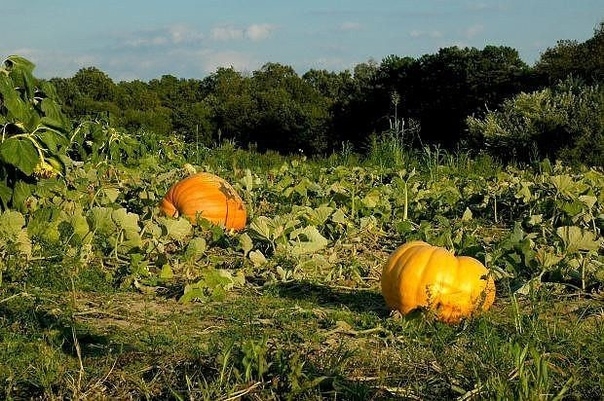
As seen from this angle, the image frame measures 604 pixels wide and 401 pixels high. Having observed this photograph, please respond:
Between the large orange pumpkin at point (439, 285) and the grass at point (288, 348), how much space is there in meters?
0.09

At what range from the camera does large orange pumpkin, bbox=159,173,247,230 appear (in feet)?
18.6

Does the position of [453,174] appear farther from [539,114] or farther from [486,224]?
[539,114]

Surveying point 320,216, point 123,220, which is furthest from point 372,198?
point 123,220

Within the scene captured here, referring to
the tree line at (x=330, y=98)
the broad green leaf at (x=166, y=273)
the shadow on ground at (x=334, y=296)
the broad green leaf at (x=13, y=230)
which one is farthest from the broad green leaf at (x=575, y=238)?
the tree line at (x=330, y=98)

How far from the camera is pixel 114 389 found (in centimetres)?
254

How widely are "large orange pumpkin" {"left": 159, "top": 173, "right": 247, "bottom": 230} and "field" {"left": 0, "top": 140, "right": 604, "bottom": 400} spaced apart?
19cm

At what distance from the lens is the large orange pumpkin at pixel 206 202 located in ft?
18.6

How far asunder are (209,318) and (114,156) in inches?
222

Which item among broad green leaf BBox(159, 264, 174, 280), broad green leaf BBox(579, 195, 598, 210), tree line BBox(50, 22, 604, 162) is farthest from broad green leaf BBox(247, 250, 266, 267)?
tree line BBox(50, 22, 604, 162)

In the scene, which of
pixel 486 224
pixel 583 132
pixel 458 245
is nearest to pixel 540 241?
pixel 458 245

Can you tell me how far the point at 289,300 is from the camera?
3973 millimetres

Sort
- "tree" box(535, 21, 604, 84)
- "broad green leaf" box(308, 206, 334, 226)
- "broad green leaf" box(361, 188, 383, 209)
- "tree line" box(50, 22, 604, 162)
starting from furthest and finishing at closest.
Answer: "tree line" box(50, 22, 604, 162)
"tree" box(535, 21, 604, 84)
"broad green leaf" box(361, 188, 383, 209)
"broad green leaf" box(308, 206, 334, 226)

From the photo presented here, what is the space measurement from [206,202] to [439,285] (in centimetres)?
252

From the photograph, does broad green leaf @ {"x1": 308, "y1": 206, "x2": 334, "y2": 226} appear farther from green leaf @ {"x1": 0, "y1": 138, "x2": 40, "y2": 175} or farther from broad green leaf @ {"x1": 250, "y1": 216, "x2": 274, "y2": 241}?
green leaf @ {"x1": 0, "y1": 138, "x2": 40, "y2": 175}
